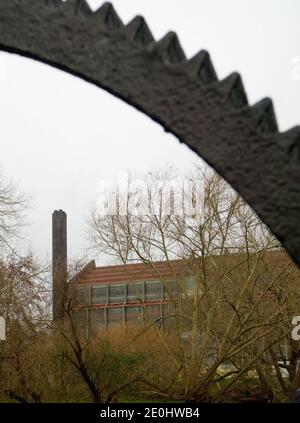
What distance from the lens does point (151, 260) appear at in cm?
1911

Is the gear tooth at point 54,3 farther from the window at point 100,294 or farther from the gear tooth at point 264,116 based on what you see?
the window at point 100,294

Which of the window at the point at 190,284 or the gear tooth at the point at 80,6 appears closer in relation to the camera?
the gear tooth at the point at 80,6

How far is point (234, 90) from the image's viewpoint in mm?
1846

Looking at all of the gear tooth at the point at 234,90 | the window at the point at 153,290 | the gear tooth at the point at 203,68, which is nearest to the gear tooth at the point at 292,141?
the gear tooth at the point at 234,90

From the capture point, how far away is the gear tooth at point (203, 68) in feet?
6.10

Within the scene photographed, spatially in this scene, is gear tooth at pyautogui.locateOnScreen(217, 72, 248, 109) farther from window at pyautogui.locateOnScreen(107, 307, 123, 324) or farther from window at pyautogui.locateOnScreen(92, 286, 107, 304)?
window at pyautogui.locateOnScreen(92, 286, 107, 304)

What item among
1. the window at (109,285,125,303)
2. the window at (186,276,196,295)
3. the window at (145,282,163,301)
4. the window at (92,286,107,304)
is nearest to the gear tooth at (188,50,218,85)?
the window at (186,276,196,295)

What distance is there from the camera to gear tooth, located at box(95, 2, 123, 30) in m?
1.95

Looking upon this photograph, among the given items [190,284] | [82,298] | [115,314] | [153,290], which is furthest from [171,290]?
[115,314]

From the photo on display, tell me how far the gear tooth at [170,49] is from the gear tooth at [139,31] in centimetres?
5

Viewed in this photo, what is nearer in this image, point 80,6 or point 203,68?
point 203,68

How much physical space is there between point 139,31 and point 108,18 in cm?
11

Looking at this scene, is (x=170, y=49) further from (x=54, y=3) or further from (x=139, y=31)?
(x=54, y=3)
